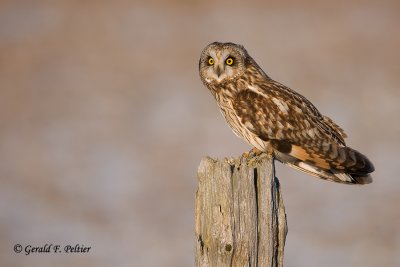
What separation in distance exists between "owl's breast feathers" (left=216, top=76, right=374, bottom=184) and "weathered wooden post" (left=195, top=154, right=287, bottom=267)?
156cm

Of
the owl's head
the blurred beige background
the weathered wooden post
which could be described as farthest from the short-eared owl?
the blurred beige background

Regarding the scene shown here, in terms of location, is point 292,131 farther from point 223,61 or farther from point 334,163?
point 223,61

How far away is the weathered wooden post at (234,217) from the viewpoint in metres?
6.20

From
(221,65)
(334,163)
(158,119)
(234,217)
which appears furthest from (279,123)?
(158,119)

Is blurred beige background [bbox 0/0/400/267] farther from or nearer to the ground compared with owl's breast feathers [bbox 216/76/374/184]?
farther from the ground

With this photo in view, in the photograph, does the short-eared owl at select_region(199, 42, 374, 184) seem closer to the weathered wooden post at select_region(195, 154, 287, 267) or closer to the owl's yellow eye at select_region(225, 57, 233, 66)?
the owl's yellow eye at select_region(225, 57, 233, 66)

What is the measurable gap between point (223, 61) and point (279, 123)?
0.90 meters

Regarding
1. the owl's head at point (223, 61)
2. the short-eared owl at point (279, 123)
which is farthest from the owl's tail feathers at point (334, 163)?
the owl's head at point (223, 61)

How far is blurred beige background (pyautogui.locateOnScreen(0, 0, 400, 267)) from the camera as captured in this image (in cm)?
1263

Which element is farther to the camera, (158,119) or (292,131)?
(158,119)

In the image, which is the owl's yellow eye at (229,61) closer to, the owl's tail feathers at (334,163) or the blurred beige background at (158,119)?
the owl's tail feathers at (334,163)

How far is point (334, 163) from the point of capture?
780 centimetres

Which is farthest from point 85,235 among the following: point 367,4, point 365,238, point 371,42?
point 367,4

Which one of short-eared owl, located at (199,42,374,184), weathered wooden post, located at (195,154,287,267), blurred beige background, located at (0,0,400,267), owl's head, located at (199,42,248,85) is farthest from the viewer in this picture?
blurred beige background, located at (0,0,400,267)
